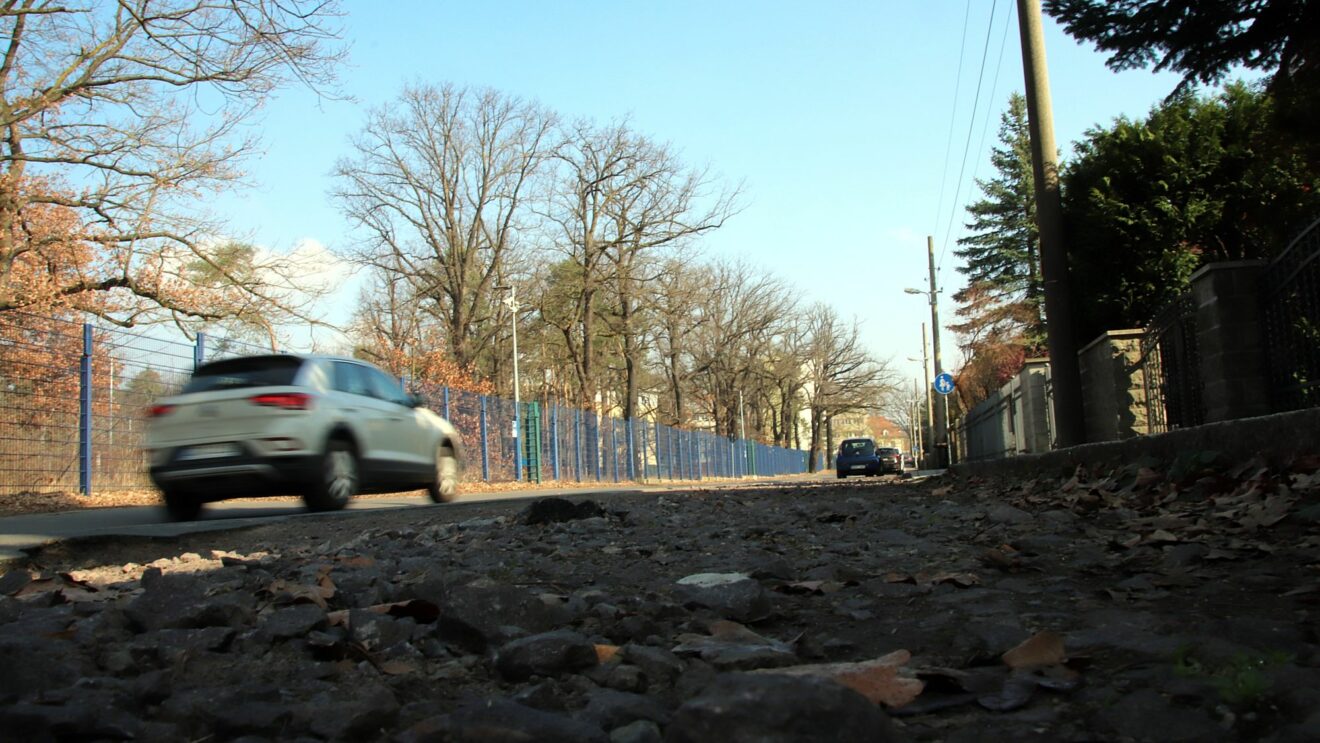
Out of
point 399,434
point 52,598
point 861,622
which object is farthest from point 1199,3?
point 399,434

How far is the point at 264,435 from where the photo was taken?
857 cm

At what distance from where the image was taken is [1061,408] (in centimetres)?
1124

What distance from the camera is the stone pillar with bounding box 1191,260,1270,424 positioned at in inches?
287

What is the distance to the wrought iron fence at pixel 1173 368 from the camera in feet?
28.0

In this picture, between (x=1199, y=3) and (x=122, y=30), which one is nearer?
(x=1199, y=3)

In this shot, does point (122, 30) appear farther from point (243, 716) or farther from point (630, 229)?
point (630, 229)

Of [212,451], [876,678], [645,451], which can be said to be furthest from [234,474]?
[645,451]

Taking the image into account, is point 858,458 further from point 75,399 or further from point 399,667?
point 399,667

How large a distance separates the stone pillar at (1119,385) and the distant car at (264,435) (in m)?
8.02

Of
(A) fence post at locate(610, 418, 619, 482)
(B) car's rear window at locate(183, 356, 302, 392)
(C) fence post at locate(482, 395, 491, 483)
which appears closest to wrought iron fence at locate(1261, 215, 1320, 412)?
(B) car's rear window at locate(183, 356, 302, 392)

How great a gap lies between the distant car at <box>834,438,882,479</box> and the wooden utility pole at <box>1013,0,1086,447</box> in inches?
1098

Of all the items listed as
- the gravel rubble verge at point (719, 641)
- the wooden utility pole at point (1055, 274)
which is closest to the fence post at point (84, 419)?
the gravel rubble verge at point (719, 641)

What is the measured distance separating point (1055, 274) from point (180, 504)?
9.59 meters

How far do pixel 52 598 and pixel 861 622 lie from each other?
2911mm
